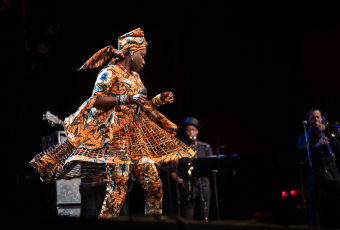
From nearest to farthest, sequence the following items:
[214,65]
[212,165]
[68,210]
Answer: [68,210] < [212,165] < [214,65]

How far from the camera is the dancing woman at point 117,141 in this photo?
109 inches

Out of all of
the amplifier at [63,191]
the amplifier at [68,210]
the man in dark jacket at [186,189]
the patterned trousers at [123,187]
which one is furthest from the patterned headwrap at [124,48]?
the man in dark jacket at [186,189]

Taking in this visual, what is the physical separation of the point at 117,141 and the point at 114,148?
8 centimetres

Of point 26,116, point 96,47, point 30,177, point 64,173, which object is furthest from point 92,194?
point 96,47

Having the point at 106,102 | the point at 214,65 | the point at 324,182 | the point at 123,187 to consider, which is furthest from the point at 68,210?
the point at 214,65

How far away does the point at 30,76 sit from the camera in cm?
596

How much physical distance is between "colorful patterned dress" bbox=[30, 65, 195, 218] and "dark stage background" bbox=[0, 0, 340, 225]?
11.6ft

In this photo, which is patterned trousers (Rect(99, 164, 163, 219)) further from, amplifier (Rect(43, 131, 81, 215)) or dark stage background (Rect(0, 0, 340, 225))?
dark stage background (Rect(0, 0, 340, 225))

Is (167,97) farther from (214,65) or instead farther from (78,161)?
(214,65)

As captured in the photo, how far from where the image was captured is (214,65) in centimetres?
750

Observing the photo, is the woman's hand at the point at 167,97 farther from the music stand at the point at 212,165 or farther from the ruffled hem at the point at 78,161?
the music stand at the point at 212,165

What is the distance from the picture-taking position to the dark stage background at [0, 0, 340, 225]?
655 centimetres

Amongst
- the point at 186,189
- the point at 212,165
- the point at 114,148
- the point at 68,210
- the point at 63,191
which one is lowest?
the point at 68,210

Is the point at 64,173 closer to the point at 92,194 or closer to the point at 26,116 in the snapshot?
the point at 92,194
